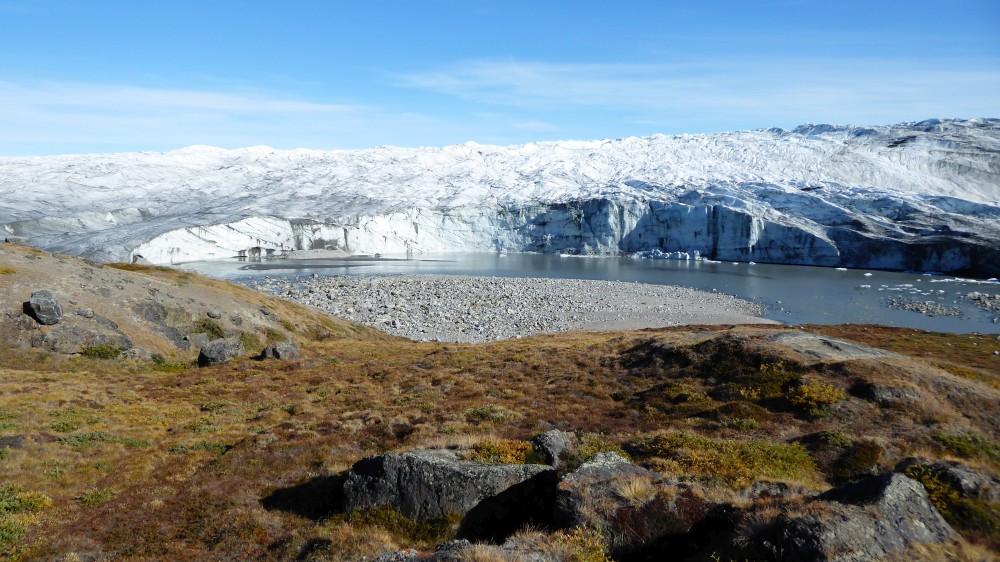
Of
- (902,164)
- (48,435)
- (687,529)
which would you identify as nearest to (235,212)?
(48,435)

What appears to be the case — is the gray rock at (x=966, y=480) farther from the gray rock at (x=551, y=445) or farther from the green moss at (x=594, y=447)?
the gray rock at (x=551, y=445)

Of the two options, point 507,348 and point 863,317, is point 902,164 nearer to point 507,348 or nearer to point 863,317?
point 863,317

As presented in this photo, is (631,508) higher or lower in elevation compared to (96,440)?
higher

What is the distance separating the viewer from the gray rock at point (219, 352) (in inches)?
1045

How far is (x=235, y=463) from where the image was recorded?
1266 centimetres

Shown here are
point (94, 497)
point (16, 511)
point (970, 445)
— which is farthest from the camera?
point (970, 445)

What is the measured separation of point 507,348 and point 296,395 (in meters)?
12.0

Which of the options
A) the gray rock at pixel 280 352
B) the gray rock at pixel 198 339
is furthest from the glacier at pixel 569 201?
the gray rock at pixel 280 352

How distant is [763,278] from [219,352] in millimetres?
79858

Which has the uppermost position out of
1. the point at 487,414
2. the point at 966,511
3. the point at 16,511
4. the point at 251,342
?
the point at 966,511

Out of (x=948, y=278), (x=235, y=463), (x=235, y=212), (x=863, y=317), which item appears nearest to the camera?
(x=235, y=463)

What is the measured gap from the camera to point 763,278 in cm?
8350

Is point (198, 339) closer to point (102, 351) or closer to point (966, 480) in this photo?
point (102, 351)

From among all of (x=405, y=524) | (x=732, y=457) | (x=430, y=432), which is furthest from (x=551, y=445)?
(x=430, y=432)
